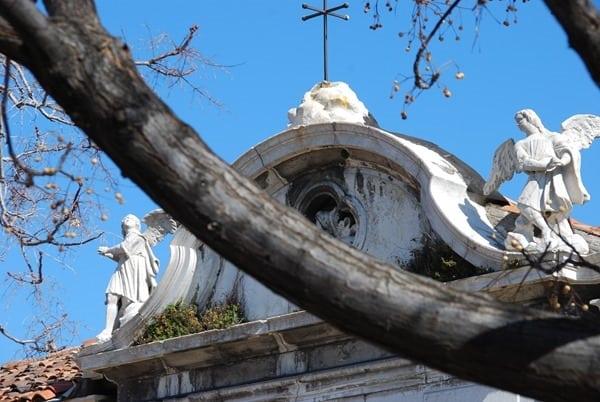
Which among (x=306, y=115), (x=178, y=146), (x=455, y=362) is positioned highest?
(x=306, y=115)

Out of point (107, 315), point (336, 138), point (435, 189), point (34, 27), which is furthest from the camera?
point (107, 315)

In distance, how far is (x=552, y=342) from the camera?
14.4 ft

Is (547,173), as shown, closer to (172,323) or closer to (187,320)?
(187,320)

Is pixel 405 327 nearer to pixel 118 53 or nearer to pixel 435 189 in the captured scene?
pixel 118 53

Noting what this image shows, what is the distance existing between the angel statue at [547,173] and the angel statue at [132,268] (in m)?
3.68

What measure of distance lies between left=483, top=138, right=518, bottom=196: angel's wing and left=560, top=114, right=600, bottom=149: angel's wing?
40cm

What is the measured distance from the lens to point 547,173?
1012 centimetres

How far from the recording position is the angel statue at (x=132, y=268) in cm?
1250

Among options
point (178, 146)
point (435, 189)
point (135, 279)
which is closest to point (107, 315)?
point (135, 279)

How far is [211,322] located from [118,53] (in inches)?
293

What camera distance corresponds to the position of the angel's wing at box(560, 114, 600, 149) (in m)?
10.3

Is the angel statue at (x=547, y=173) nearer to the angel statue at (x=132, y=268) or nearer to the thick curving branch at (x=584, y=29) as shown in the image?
the angel statue at (x=132, y=268)

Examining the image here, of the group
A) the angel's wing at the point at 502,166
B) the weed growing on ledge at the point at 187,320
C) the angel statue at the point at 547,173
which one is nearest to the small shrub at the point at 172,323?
the weed growing on ledge at the point at 187,320

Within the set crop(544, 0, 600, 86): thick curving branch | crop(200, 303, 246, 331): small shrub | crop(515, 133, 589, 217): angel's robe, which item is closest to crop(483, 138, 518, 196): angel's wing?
crop(515, 133, 589, 217): angel's robe
